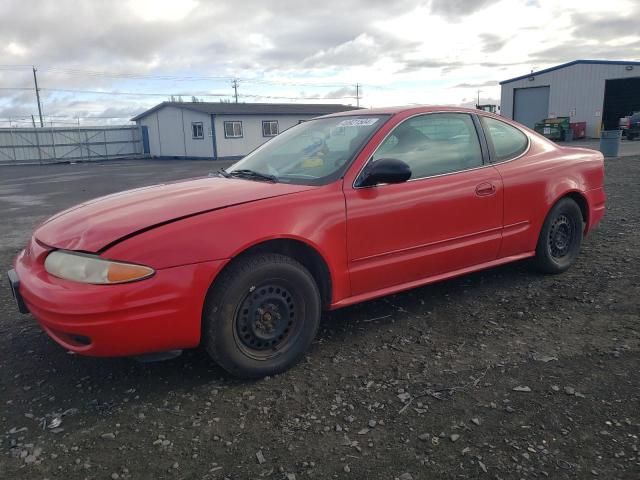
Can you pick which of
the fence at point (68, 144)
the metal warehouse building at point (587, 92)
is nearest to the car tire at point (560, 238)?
the metal warehouse building at point (587, 92)

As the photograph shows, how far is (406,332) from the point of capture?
3.64 meters

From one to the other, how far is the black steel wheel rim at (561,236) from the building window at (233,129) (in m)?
28.7

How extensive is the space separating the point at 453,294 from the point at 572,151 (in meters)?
1.86

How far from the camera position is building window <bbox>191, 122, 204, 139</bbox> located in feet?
105

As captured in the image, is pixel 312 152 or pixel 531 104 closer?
pixel 312 152

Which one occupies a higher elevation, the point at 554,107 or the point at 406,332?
the point at 554,107

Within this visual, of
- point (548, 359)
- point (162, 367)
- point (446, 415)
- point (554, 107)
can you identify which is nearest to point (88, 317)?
Answer: point (162, 367)

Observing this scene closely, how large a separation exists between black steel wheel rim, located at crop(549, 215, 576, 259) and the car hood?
2.56m

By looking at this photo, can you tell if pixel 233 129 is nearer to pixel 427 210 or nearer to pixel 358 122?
pixel 358 122

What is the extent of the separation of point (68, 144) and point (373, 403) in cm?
3835

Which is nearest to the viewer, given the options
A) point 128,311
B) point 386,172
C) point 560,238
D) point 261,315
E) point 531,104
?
point 128,311

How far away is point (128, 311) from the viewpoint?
261 centimetres

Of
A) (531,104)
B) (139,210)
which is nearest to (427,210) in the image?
(139,210)

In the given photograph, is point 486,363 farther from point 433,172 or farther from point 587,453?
point 433,172
